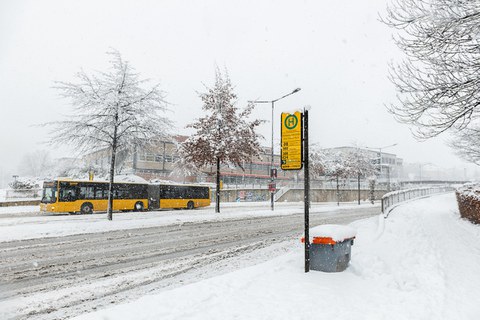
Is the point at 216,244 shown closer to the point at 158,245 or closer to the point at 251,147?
the point at 158,245

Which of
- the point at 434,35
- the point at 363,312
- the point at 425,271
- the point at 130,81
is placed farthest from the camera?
the point at 130,81

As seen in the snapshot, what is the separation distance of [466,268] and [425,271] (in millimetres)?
1269

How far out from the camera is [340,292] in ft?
18.0

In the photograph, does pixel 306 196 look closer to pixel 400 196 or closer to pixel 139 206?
pixel 400 196

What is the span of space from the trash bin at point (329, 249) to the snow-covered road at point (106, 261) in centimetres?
217

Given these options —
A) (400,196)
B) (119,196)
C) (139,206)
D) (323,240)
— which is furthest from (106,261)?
(400,196)

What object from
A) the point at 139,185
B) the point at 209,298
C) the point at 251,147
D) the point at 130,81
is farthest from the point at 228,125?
the point at 209,298

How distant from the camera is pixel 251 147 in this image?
22734 millimetres

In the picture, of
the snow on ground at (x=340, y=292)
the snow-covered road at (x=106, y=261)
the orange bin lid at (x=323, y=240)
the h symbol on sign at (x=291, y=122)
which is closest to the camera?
the snow on ground at (x=340, y=292)

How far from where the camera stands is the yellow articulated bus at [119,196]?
22.7 meters

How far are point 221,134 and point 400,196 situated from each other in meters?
14.2

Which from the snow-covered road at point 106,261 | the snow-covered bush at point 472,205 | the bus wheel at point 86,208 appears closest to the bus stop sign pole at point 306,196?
the snow-covered road at point 106,261

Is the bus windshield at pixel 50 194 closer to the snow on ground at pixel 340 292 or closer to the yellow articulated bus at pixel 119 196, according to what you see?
the yellow articulated bus at pixel 119 196

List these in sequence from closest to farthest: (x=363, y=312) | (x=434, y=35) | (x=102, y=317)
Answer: (x=102, y=317), (x=363, y=312), (x=434, y=35)
